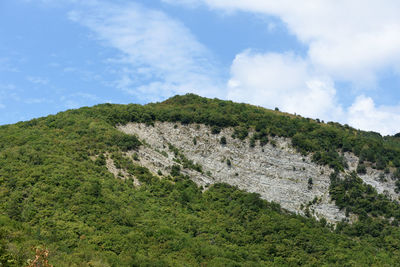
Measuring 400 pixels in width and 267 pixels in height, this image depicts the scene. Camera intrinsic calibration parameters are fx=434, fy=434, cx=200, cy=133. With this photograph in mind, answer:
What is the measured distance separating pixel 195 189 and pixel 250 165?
10.6 meters

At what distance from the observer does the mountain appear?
46.9 metres

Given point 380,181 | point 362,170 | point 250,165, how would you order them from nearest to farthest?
point 380,181
point 362,170
point 250,165

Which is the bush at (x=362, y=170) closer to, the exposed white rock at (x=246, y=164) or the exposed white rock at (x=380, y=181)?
the exposed white rock at (x=380, y=181)

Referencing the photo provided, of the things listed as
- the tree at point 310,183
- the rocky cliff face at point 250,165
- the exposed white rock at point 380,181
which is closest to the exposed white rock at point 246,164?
the rocky cliff face at point 250,165

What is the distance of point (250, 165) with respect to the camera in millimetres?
66062

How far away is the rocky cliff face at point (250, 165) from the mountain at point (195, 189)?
17 cm

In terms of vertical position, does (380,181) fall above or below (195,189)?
above

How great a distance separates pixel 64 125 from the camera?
6981cm

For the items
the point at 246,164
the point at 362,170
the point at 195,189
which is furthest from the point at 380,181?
the point at 195,189

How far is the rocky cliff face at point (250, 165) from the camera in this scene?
61.4m

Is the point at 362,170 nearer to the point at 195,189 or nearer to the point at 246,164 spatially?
the point at 246,164

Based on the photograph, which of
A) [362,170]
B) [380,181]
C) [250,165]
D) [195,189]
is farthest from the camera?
[250,165]

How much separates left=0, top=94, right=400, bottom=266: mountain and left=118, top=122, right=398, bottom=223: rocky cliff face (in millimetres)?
168

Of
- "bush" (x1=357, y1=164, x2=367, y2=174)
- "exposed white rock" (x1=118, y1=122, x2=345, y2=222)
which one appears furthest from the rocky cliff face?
"bush" (x1=357, y1=164, x2=367, y2=174)
